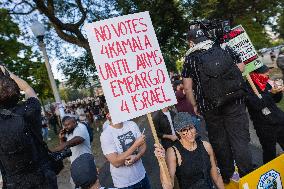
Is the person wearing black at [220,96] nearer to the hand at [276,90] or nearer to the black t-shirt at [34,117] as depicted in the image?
the hand at [276,90]

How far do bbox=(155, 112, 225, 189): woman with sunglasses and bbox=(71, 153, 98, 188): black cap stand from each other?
87 centimetres

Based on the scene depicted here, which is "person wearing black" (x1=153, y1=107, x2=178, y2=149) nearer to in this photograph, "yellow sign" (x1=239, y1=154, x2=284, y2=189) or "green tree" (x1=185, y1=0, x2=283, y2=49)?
"yellow sign" (x1=239, y1=154, x2=284, y2=189)

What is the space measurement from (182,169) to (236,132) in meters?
1.12

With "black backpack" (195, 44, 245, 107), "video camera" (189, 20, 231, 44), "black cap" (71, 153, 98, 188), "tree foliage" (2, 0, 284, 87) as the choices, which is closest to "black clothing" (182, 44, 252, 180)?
"black backpack" (195, 44, 245, 107)

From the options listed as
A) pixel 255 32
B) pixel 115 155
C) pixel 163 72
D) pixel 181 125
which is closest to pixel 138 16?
pixel 163 72

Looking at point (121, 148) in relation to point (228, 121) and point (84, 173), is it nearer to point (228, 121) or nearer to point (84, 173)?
point (228, 121)

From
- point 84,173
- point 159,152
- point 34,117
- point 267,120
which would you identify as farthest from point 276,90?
point 34,117

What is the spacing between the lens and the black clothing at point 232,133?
462 centimetres

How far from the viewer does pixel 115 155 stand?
4.44 meters

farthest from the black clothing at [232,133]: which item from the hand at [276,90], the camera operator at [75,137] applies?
the camera operator at [75,137]

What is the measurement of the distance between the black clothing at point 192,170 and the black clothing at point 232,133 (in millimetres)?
848

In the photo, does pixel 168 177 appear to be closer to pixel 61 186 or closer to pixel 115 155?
pixel 115 155

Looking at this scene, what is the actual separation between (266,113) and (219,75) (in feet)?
4.25

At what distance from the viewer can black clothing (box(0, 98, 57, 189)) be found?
3.12m
